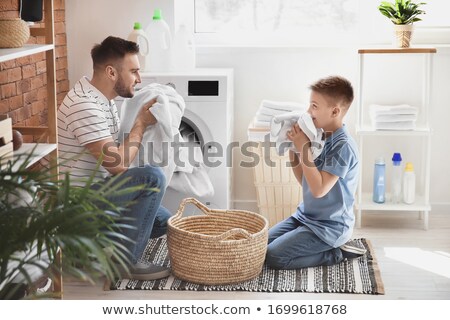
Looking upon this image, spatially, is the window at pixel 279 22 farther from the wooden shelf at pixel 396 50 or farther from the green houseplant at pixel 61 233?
the green houseplant at pixel 61 233

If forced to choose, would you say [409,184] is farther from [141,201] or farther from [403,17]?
[141,201]

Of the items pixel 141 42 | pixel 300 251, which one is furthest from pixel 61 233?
pixel 141 42

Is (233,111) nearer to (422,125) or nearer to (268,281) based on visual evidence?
(422,125)

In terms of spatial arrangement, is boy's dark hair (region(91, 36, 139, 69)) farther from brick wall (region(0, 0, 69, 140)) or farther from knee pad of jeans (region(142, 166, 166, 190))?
knee pad of jeans (region(142, 166, 166, 190))

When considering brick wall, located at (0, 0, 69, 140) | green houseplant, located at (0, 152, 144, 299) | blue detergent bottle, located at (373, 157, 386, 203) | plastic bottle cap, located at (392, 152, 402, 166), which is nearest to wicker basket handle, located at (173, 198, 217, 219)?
brick wall, located at (0, 0, 69, 140)

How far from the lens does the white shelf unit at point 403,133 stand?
406 centimetres

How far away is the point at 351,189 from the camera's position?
140 inches

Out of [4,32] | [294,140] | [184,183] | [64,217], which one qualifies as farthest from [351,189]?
[64,217]

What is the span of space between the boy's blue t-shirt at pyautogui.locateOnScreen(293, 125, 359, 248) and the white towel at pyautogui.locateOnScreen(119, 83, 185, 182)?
0.65m

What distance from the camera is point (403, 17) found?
13.3 ft

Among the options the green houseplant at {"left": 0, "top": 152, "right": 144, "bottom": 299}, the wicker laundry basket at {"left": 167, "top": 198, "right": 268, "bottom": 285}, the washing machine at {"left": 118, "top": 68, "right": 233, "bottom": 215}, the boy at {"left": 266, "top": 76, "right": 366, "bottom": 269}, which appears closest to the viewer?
the green houseplant at {"left": 0, "top": 152, "right": 144, "bottom": 299}

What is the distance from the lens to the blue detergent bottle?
421 centimetres

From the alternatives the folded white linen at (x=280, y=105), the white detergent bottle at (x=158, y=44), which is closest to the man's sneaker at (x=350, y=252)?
the folded white linen at (x=280, y=105)

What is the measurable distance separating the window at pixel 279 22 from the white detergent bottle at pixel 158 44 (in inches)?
14.2
